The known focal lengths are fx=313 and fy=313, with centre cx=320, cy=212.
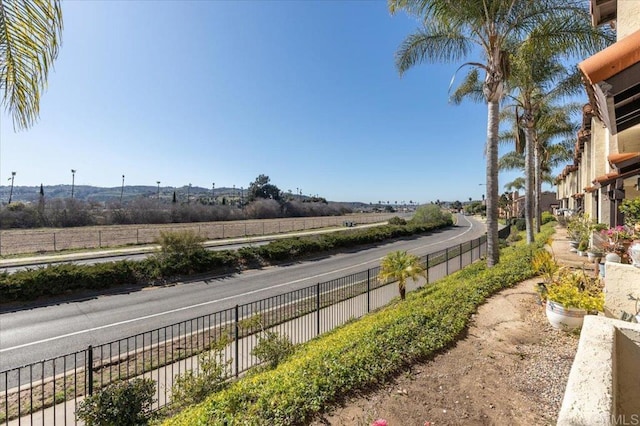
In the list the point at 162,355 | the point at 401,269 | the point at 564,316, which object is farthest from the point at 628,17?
the point at 162,355

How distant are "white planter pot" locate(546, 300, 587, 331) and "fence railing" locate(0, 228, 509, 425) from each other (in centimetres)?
548

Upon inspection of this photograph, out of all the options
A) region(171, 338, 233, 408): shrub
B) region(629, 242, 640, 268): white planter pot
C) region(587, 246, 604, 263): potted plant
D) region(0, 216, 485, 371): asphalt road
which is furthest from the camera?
region(587, 246, 604, 263): potted plant

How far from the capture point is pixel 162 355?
7680 mm

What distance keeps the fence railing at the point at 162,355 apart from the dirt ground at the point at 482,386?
3382mm

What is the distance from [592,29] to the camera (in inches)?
431

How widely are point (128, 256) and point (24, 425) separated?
19.9 metres

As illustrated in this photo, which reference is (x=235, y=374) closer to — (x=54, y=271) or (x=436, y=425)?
(x=436, y=425)

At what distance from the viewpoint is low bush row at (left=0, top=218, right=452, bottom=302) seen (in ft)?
42.9

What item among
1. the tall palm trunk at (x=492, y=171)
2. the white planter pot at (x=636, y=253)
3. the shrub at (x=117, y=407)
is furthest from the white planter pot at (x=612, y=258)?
the shrub at (x=117, y=407)

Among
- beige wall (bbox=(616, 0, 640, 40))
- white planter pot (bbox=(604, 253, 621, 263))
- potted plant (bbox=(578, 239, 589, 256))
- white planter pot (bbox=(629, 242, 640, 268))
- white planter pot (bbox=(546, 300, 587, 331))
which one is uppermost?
beige wall (bbox=(616, 0, 640, 40))

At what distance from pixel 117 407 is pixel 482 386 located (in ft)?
15.3

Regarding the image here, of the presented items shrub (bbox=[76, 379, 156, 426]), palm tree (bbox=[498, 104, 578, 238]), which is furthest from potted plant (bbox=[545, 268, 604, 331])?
palm tree (bbox=[498, 104, 578, 238])

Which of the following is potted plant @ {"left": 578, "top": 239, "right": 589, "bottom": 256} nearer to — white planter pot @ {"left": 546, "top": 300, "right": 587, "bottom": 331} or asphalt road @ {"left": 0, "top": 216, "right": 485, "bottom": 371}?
white planter pot @ {"left": 546, "top": 300, "right": 587, "bottom": 331}

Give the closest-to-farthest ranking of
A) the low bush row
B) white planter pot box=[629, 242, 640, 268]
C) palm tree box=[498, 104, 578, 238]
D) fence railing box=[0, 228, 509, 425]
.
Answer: white planter pot box=[629, 242, 640, 268] < fence railing box=[0, 228, 509, 425] < the low bush row < palm tree box=[498, 104, 578, 238]
